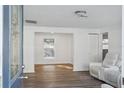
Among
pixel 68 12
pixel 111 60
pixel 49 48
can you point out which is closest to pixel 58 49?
pixel 49 48

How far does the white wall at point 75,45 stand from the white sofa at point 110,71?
1.36 meters

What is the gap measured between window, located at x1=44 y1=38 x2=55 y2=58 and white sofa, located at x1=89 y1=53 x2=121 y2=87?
4.57m

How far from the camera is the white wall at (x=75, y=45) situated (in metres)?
7.32

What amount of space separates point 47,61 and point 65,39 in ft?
5.81

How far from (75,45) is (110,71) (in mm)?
2841

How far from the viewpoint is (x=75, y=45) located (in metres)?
7.82

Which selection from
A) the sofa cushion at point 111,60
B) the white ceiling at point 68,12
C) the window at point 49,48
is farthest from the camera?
the window at point 49,48

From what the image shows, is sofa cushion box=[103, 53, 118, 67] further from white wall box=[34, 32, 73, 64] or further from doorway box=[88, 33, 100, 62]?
white wall box=[34, 32, 73, 64]

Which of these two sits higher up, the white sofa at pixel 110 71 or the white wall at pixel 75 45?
the white wall at pixel 75 45

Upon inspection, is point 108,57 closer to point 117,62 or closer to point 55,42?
point 117,62

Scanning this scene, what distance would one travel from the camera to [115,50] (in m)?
6.93

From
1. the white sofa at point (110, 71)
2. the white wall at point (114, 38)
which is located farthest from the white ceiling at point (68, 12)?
the white sofa at point (110, 71)

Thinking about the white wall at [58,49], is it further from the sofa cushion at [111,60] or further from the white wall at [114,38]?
the sofa cushion at [111,60]
